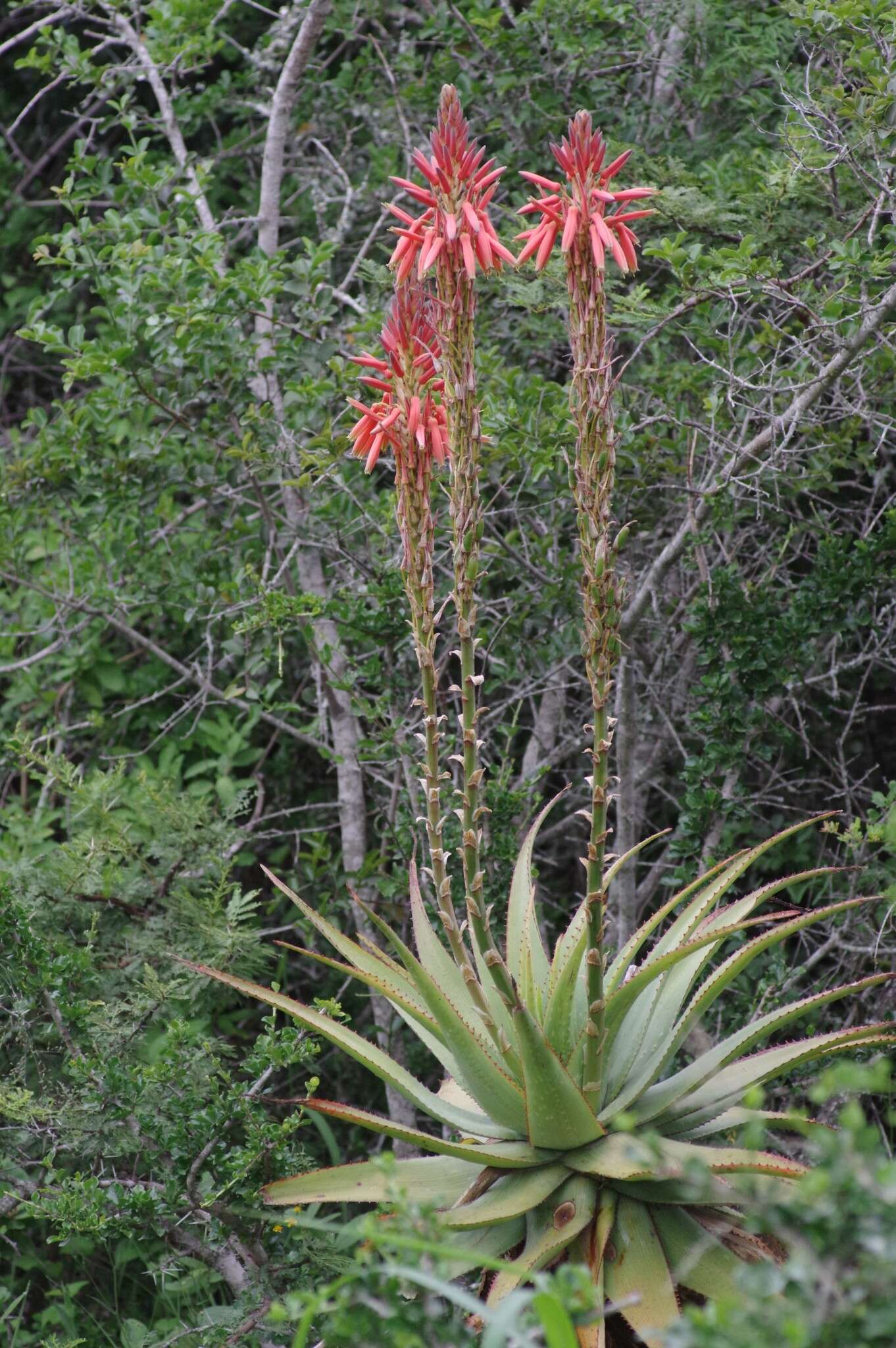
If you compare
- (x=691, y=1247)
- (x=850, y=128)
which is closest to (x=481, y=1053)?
(x=691, y=1247)

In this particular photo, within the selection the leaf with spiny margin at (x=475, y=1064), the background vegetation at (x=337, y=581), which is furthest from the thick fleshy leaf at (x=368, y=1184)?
the background vegetation at (x=337, y=581)

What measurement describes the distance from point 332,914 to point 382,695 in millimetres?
746

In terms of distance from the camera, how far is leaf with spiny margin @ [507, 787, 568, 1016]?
2521mm

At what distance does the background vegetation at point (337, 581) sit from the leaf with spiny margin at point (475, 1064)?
373 mm

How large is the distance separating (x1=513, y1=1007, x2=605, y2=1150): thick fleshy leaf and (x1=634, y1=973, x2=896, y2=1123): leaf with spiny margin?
0.13m

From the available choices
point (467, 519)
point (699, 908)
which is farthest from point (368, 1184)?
point (467, 519)

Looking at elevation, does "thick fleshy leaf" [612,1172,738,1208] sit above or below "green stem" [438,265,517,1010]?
below

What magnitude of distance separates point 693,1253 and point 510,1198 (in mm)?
350

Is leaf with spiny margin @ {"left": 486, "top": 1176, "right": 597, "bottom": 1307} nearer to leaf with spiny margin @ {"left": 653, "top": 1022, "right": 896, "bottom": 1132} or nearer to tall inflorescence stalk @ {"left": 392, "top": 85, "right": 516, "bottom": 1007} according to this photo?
leaf with spiny margin @ {"left": 653, "top": 1022, "right": 896, "bottom": 1132}

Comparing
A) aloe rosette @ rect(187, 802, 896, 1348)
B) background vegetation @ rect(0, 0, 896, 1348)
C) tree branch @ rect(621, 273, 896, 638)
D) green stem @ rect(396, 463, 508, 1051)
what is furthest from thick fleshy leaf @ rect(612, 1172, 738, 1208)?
tree branch @ rect(621, 273, 896, 638)

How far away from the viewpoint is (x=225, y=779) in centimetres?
398

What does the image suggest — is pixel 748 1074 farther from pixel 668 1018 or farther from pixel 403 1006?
pixel 403 1006

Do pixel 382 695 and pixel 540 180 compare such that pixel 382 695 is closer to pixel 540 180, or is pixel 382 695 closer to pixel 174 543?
pixel 174 543

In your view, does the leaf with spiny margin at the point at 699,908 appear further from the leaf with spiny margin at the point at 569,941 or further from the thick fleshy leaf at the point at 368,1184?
the thick fleshy leaf at the point at 368,1184
